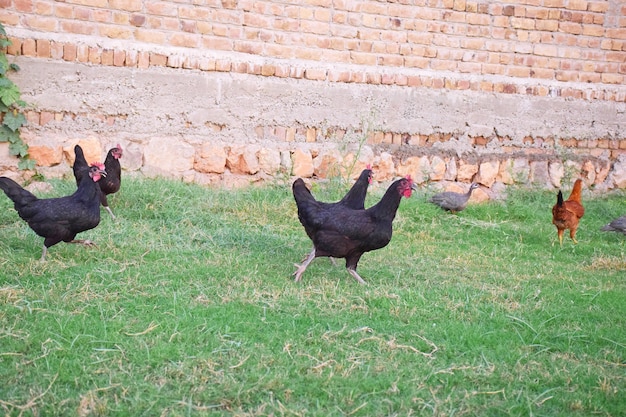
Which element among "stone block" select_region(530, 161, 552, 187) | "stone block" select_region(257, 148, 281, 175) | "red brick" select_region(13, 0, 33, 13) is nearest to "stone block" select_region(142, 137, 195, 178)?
"stone block" select_region(257, 148, 281, 175)

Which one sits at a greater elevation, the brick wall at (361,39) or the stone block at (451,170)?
the brick wall at (361,39)

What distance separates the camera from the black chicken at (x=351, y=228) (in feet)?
19.3

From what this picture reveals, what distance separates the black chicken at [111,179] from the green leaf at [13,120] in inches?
45.1

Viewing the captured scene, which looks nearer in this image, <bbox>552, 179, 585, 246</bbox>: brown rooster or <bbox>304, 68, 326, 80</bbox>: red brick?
<bbox>552, 179, 585, 246</bbox>: brown rooster

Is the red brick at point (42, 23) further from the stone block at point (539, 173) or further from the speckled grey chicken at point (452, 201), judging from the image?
the stone block at point (539, 173)

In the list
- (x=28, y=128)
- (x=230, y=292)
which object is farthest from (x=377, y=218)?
(x=28, y=128)

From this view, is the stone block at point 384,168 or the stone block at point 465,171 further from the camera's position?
the stone block at point 465,171

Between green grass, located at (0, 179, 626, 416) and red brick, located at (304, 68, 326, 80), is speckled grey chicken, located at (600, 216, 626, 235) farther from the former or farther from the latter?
red brick, located at (304, 68, 326, 80)

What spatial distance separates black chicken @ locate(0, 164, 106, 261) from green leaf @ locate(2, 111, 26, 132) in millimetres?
2139

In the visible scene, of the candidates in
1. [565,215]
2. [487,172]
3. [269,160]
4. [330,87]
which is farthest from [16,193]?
[487,172]

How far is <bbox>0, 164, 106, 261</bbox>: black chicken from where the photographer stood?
589 centimetres

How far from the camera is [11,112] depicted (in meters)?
8.01

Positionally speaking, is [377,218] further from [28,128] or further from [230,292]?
[28,128]

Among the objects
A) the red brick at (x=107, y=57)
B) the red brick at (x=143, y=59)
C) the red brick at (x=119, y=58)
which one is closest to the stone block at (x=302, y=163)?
the red brick at (x=143, y=59)
